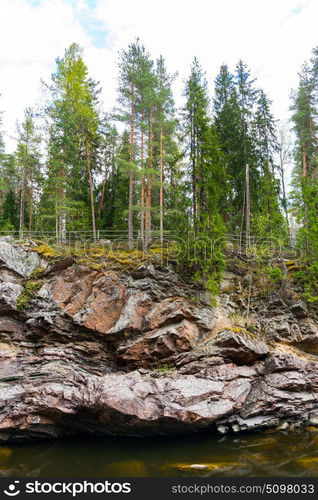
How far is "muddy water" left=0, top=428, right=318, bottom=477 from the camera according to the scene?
7.05 meters

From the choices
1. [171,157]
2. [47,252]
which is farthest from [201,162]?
[47,252]

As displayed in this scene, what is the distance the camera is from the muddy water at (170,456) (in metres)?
7.05

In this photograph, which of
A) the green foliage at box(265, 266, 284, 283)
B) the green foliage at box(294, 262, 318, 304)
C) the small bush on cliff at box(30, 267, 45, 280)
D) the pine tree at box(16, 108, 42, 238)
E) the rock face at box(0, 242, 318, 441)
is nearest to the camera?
the rock face at box(0, 242, 318, 441)

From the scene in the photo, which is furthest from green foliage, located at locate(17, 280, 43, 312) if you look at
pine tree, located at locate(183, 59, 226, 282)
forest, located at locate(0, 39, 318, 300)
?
pine tree, located at locate(183, 59, 226, 282)

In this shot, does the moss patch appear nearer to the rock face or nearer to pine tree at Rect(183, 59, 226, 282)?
the rock face

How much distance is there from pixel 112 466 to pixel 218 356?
196 inches

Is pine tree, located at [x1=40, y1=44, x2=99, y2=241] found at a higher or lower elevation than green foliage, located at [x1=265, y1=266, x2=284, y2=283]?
higher

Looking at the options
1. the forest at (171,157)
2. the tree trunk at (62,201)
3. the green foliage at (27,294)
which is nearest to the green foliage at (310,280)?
the forest at (171,157)

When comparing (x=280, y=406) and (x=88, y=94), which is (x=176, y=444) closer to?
(x=280, y=406)

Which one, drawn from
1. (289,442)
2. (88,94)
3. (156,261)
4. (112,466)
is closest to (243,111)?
(88,94)

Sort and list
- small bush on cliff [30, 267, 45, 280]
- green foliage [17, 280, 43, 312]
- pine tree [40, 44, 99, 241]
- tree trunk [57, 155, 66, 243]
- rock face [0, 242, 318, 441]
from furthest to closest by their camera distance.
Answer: pine tree [40, 44, 99, 241]
tree trunk [57, 155, 66, 243]
small bush on cliff [30, 267, 45, 280]
green foliage [17, 280, 43, 312]
rock face [0, 242, 318, 441]

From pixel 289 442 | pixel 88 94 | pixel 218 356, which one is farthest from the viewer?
pixel 88 94

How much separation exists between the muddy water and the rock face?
46 cm

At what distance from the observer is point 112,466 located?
7.43m
